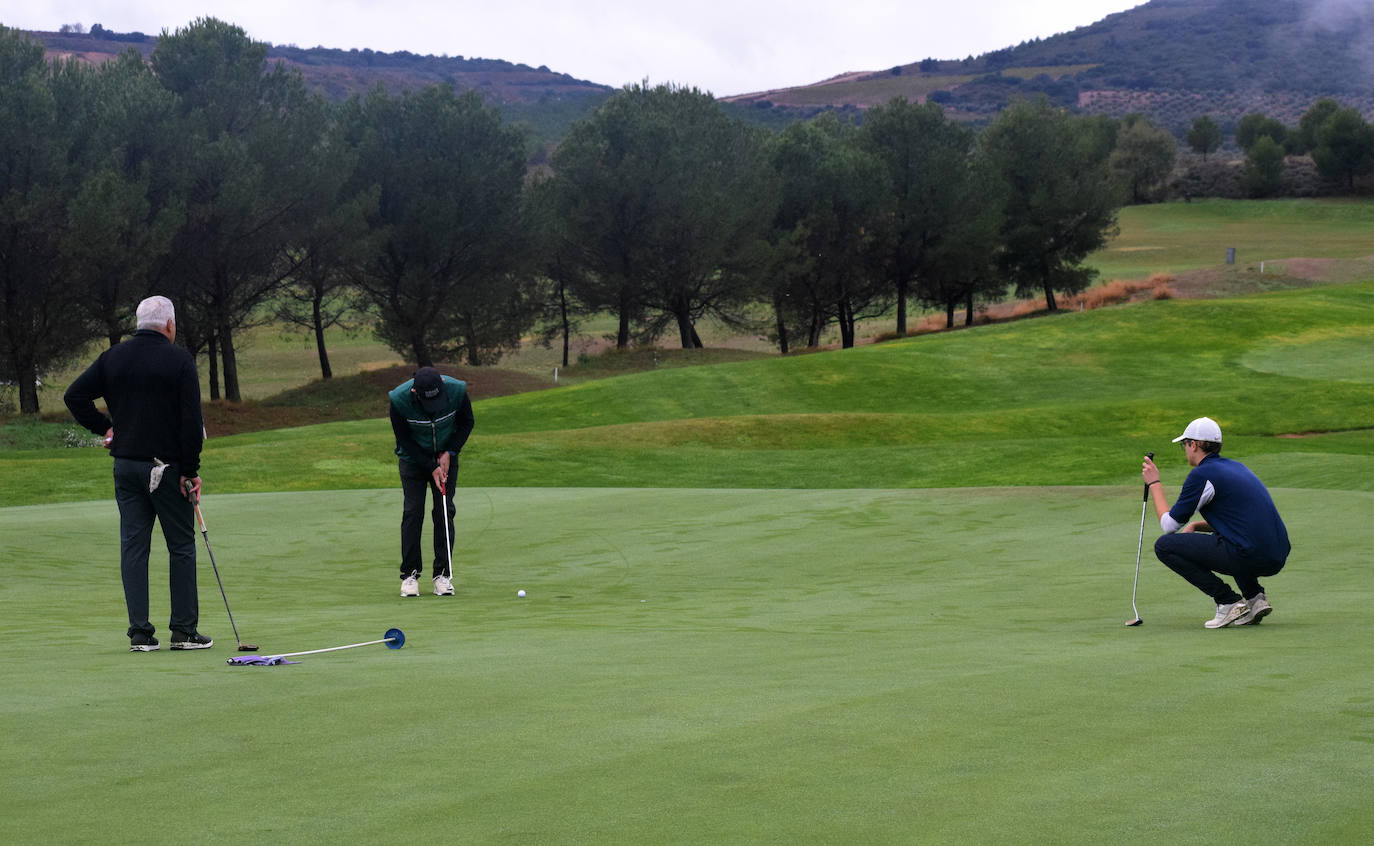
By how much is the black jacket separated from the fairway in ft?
4.77

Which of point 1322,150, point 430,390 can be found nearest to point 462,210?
point 430,390

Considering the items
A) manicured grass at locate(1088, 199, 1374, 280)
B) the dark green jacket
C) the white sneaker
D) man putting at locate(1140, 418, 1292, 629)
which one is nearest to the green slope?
man putting at locate(1140, 418, 1292, 629)

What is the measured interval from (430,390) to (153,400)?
13.1ft

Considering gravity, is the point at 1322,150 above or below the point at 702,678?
above

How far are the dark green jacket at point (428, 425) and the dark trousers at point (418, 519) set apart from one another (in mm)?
145

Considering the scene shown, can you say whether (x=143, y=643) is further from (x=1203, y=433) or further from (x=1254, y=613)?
(x=1254, y=613)

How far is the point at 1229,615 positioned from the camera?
10.1 meters

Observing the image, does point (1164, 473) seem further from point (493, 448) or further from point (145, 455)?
point (145, 455)

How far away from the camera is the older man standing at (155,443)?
31.6ft

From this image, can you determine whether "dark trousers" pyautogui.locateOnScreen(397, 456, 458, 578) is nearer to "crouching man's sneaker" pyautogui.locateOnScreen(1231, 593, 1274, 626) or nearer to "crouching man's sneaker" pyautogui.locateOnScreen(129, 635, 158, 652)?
"crouching man's sneaker" pyautogui.locateOnScreen(129, 635, 158, 652)

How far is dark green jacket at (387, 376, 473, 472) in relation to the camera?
45.0 ft

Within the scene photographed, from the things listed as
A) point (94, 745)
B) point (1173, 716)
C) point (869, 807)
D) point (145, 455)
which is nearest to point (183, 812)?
point (94, 745)

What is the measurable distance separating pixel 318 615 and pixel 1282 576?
8.94 metres

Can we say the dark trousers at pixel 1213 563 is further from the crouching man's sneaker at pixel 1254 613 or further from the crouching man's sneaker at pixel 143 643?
the crouching man's sneaker at pixel 143 643
